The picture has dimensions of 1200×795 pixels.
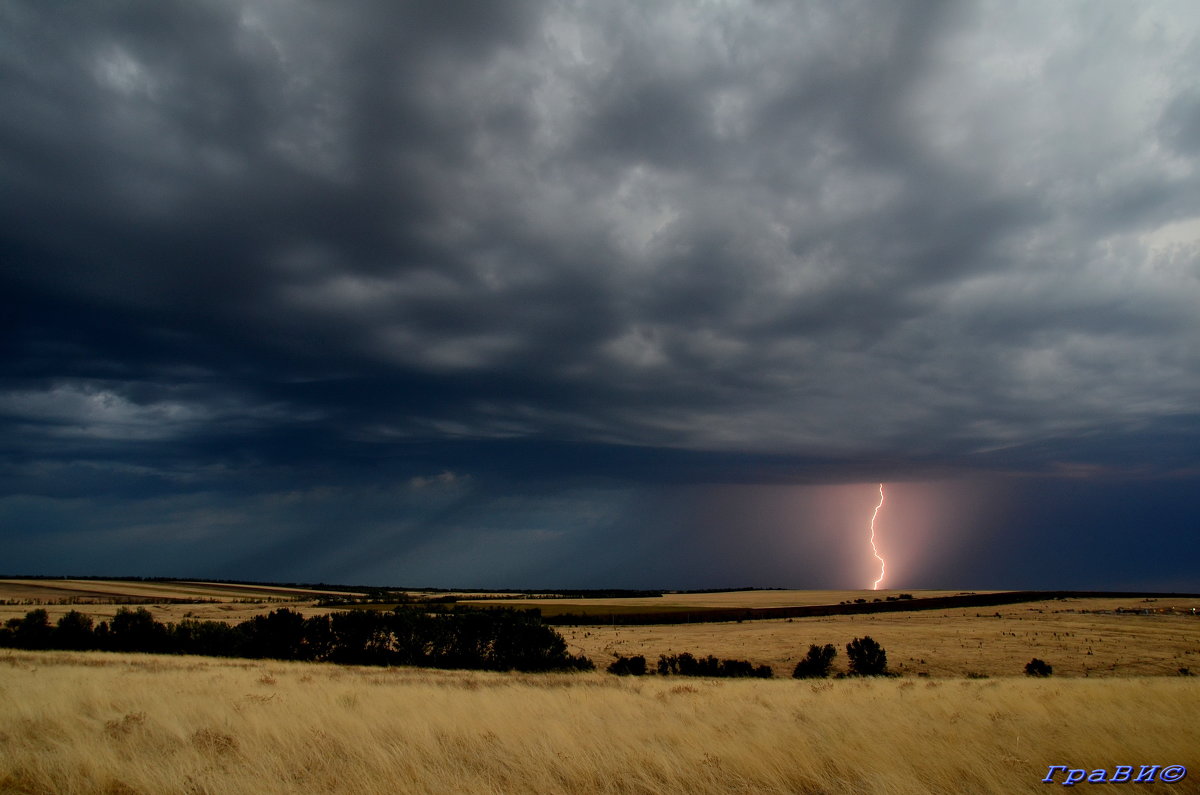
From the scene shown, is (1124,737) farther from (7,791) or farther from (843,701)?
(7,791)

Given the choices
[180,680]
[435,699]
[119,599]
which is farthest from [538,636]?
[119,599]

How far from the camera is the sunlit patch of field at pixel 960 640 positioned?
41781mm

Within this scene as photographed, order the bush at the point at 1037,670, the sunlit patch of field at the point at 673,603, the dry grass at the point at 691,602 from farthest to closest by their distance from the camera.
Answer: the dry grass at the point at 691,602
the sunlit patch of field at the point at 673,603
the bush at the point at 1037,670

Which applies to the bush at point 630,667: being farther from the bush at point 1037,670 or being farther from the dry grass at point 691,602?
the dry grass at point 691,602

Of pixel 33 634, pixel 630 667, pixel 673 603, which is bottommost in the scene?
pixel 673 603

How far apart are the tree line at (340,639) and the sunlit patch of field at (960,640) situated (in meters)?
6.11

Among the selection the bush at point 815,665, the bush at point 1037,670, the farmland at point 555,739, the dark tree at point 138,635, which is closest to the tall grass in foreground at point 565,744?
the farmland at point 555,739

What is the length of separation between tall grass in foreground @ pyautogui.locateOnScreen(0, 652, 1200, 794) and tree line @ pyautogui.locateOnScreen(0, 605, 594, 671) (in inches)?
1137

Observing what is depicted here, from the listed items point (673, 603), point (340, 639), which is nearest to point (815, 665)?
point (340, 639)

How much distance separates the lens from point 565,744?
28.8 feet

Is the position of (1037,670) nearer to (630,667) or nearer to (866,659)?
(866,659)

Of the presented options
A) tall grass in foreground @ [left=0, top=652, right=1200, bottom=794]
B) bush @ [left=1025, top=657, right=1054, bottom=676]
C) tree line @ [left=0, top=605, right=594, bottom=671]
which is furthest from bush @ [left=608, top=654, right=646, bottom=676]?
tall grass in foreground @ [left=0, top=652, right=1200, bottom=794]

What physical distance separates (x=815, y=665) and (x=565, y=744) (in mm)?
36094

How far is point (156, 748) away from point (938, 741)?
424 inches
